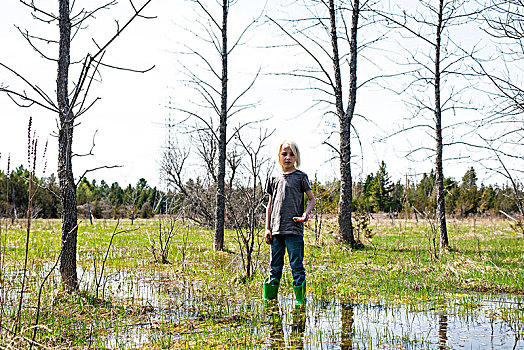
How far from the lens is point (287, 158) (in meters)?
5.89

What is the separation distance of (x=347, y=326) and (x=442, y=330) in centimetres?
91

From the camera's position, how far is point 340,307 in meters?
5.53

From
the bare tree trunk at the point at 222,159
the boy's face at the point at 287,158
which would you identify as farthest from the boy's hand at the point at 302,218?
the bare tree trunk at the point at 222,159

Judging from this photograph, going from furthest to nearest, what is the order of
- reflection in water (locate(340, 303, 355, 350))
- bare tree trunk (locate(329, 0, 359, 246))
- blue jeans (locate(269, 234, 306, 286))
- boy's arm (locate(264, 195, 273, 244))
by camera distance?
bare tree trunk (locate(329, 0, 359, 246)) → boy's arm (locate(264, 195, 273, 244)) → blue jeans (locate(269, 234, 306, 286)) → reflection in water (locate(340, 303, 355, 350))

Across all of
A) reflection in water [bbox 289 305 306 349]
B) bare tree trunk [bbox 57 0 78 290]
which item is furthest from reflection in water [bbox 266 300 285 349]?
bare tree trunk [bbox 57 0 78 290]

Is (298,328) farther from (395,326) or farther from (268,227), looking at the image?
(268,227)

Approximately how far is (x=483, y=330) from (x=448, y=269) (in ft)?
12.3

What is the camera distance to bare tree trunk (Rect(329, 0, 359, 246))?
12.2m

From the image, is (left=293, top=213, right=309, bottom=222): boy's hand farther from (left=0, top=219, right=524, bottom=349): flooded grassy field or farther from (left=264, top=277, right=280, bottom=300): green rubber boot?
(left=0, top=219, right=524, bottom=349): flooded grassy field

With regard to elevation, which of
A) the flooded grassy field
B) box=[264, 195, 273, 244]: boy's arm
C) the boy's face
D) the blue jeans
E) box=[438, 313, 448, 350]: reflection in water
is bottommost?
box=[438, 313, 448, 350]: reflection in water

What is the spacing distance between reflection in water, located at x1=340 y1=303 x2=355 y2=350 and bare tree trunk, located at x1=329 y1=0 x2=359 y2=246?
6.65 metres

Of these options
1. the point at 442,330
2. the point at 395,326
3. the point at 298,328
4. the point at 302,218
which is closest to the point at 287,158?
the point at 302,218

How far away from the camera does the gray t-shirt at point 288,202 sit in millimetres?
5699

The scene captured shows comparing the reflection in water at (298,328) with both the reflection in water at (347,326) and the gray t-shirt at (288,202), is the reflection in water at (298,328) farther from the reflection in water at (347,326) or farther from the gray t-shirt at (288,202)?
the gray t-shirt at (288,202)
